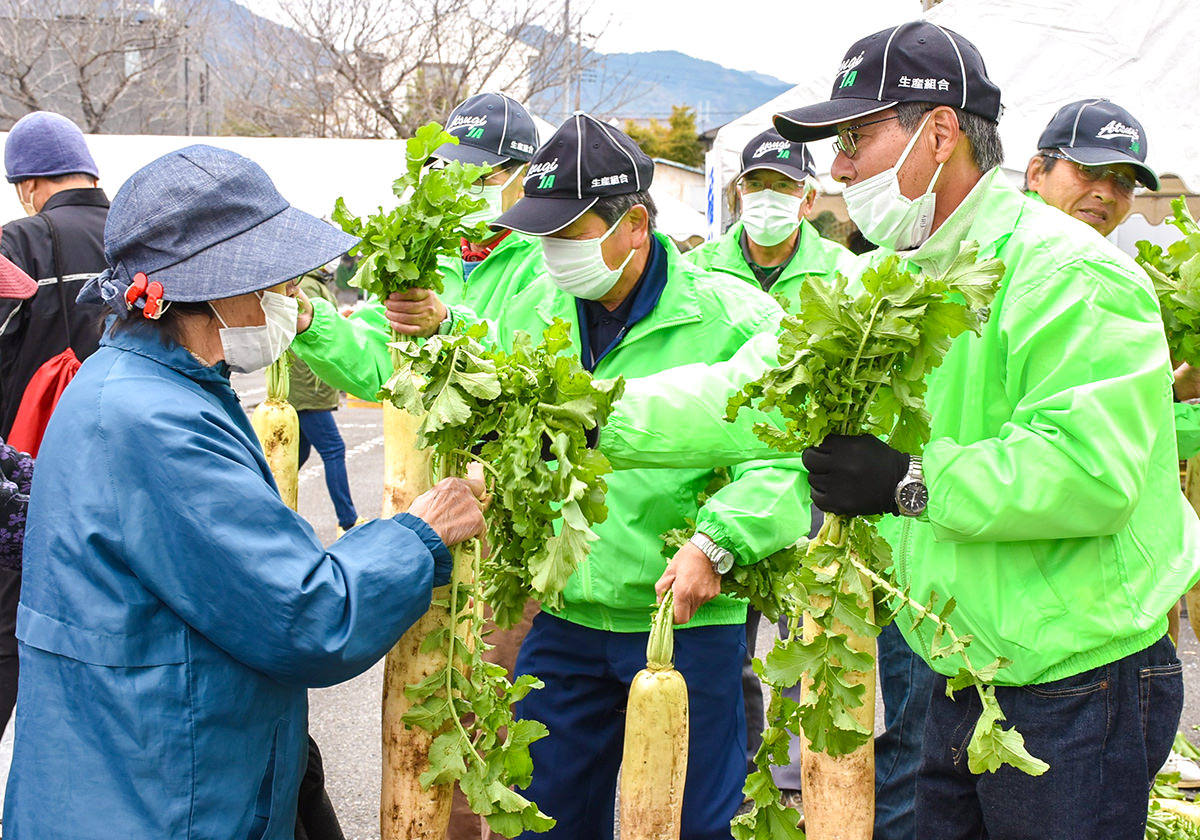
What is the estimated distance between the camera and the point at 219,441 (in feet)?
6.63

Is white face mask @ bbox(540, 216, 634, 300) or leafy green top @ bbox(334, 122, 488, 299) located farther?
white face mask @ bbox(540, 216, 634, 300)

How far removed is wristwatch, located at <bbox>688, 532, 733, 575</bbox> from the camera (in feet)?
8.48

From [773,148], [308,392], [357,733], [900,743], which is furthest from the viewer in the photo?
[308,392]

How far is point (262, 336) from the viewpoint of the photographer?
2227mm

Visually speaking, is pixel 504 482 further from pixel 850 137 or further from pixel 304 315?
pixel 850 137

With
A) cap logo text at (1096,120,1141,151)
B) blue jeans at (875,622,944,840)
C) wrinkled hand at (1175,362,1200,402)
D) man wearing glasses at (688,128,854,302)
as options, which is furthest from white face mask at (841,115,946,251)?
man wearing glasses at (688,128,854,302)

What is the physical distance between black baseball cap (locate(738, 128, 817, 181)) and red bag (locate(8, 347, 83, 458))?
11.1 feet

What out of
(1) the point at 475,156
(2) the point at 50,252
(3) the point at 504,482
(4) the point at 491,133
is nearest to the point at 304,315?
(3) the point at 504,482

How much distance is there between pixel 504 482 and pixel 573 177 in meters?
0.92

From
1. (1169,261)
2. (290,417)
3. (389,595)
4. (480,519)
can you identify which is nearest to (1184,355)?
(1169,261)

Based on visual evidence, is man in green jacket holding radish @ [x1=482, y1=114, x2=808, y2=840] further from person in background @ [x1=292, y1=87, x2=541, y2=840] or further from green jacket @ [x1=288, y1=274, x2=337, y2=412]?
green jacket @ [x1=288, y1=274, x2=337, y2=412]

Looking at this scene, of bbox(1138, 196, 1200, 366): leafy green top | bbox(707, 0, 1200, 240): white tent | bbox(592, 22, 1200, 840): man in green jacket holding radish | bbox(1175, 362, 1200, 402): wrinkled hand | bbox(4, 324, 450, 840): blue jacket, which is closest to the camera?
bbox(4, 324, 450, 840): blue jacket

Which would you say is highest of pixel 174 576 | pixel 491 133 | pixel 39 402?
pixel 491 133

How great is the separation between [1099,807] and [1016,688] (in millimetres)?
301
